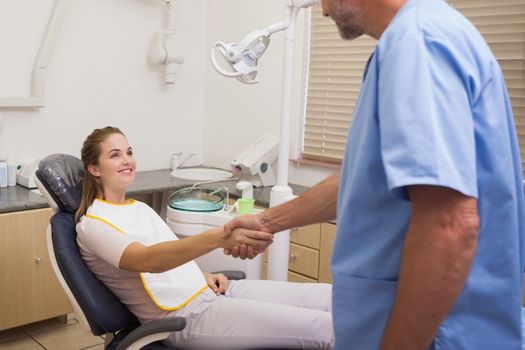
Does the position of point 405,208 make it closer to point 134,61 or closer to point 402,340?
point 402,340

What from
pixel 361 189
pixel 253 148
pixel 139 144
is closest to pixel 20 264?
pixel 139 144

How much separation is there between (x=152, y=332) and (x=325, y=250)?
135 centimetres

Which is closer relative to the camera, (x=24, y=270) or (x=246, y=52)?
(x=246, y=52)

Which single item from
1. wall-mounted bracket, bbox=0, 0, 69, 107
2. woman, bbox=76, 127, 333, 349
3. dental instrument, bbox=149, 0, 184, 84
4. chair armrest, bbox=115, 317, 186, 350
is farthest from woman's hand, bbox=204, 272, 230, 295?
dental instrument, bbox=149, 0, 184, 84

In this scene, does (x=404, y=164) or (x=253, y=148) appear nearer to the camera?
A: (x=404, y=164)

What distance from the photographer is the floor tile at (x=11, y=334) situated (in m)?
2.75

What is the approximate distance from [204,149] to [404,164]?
3.27m

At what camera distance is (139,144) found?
11.7 ft

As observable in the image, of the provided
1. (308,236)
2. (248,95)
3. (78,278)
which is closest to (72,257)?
(78,278)

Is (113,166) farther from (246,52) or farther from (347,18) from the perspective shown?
(347,18)

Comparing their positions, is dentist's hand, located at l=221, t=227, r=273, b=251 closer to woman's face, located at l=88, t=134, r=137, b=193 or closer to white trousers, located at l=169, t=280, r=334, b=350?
white trousers, located at l=169, t=280, r=334, b=350

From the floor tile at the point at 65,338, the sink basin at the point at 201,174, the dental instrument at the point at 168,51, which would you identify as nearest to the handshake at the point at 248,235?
the floor tile at the point at 65,338

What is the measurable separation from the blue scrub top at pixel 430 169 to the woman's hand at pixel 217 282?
1056 millimetres

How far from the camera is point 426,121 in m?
0.76
